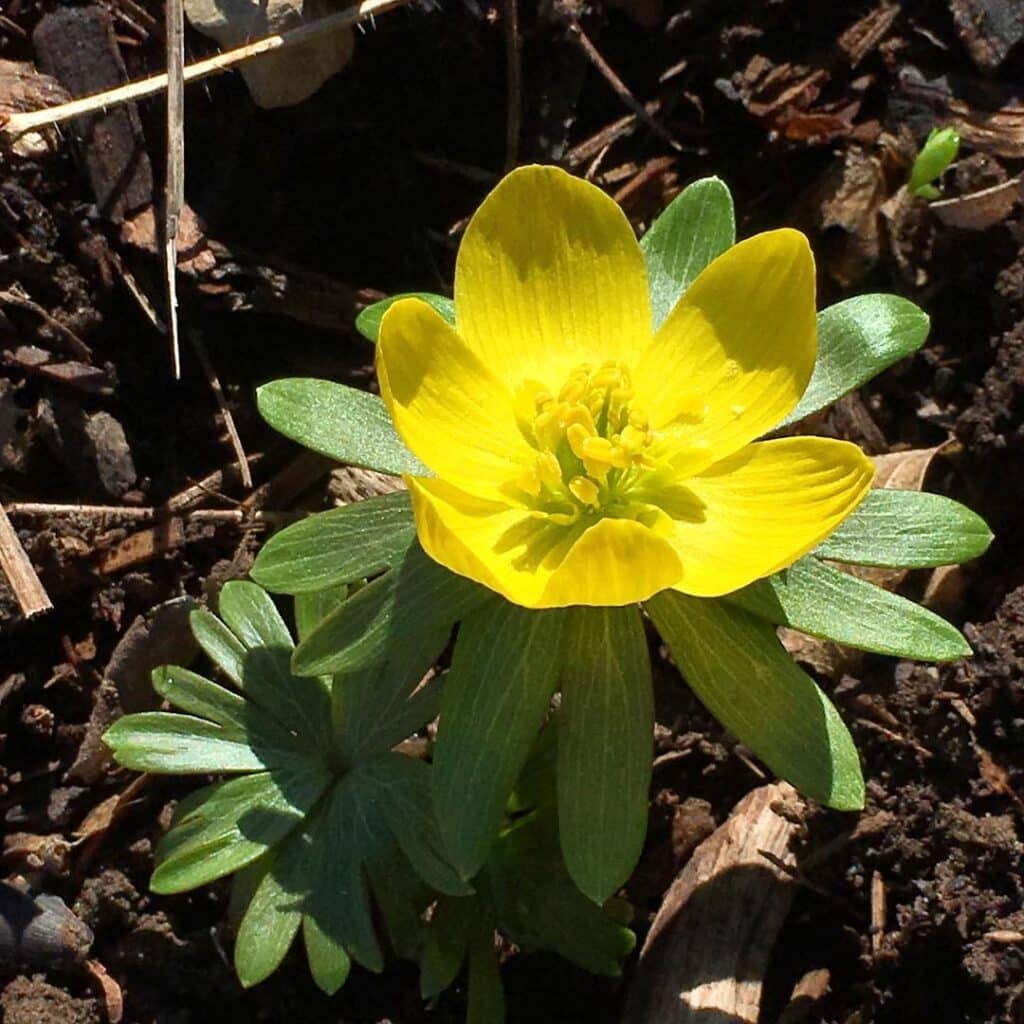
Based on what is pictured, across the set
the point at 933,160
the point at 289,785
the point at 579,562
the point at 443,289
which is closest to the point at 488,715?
the point at 579,562

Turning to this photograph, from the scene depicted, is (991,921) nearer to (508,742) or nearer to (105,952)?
(508,742)

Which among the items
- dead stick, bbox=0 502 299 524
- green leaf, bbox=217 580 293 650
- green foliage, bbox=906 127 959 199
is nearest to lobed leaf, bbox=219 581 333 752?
green leaf, bbox=217 580 293 650

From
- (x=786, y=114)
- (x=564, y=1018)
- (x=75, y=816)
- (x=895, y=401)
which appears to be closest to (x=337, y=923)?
(x=564, y=1018)

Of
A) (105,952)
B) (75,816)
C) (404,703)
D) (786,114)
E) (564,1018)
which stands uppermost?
(786,114)

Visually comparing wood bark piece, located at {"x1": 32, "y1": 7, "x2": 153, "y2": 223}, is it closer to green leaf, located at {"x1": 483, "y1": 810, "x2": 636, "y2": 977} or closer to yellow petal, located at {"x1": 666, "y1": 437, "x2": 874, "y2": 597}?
yellow petal, located at {"x1": 666, "y1": 437, "x2": 874, "y2": 597}

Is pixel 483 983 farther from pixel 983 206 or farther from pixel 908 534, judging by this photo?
pixel 983 206
